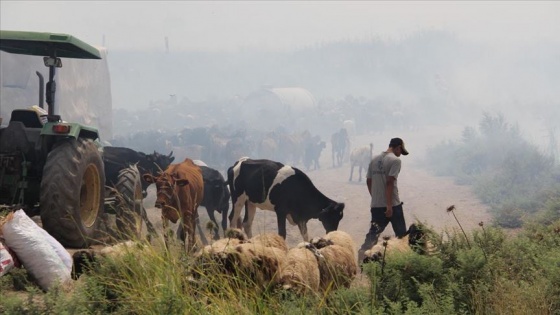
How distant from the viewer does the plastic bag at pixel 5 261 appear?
23.2 ft

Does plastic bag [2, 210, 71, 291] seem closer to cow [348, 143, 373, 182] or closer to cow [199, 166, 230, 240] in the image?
cow [199, 166, 230, 240]

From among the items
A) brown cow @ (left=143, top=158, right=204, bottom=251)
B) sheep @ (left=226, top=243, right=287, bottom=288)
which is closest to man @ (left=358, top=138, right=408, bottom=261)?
brown cow @ (left=143, top=158, right=204, bottom=251)

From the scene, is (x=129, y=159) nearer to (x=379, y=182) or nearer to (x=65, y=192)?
(x=379, y=182)

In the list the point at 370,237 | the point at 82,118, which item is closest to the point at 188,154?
the point at 82,118

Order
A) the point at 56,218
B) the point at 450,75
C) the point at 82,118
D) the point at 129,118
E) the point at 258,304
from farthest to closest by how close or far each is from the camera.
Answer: the point at 450,75 → the point at 129,118 → the point at 82,118 → the point at 56,218 → the point at 258,304

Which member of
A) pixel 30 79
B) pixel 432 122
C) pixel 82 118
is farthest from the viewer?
pixel 432 122

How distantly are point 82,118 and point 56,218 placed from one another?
43.2m

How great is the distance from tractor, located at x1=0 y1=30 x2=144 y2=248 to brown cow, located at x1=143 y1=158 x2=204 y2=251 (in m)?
1.15

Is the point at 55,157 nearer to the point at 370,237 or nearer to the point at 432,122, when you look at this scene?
the point at 370,237

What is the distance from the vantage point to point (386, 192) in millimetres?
11375

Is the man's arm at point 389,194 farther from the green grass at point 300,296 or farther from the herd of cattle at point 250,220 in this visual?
the green grass at point 300,296

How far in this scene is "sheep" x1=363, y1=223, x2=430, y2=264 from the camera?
8017 mm

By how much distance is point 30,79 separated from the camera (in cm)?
4312

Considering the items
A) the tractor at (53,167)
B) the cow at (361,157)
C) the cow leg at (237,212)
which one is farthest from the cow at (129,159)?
the cow at (361,157)
